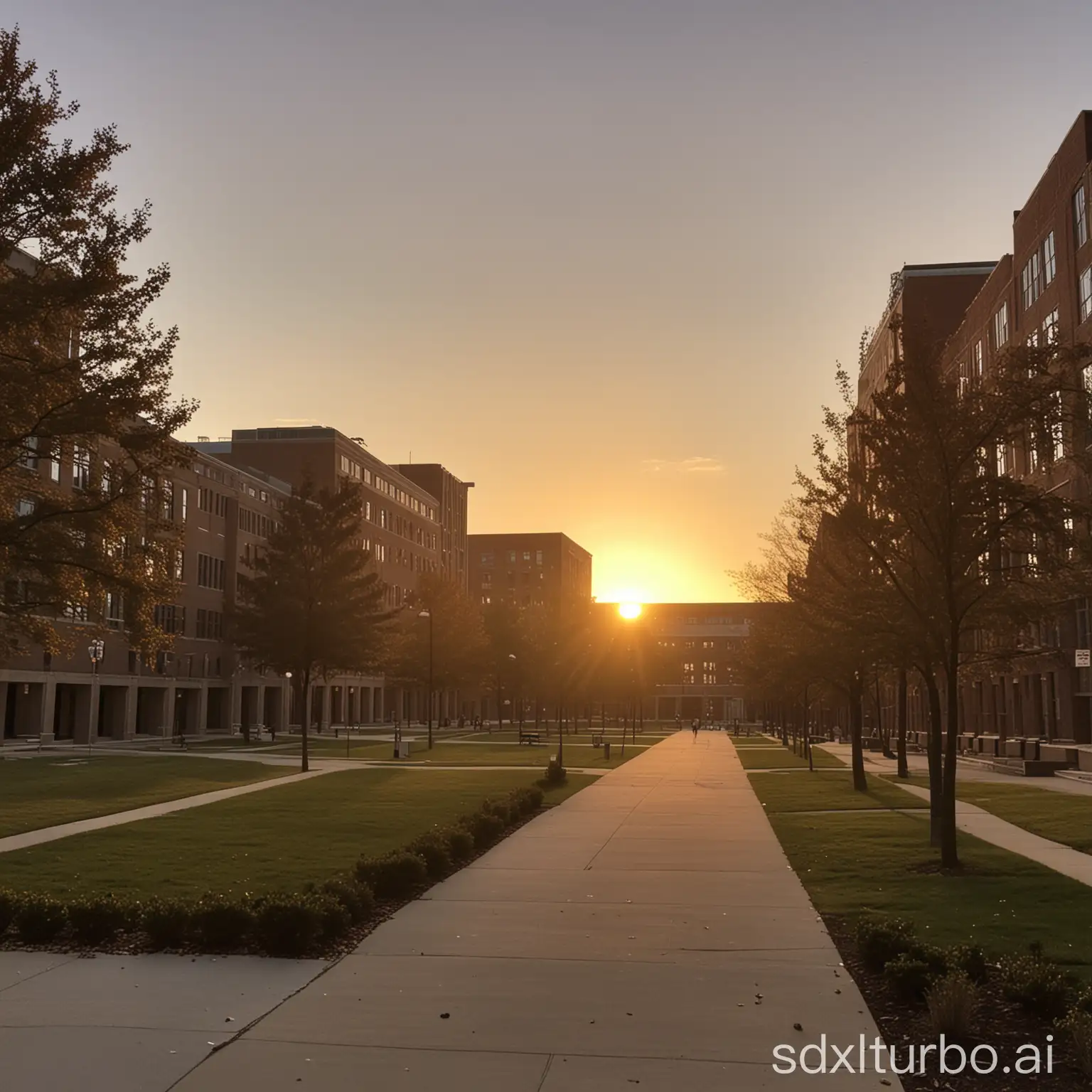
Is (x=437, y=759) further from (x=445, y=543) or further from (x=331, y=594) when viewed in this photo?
(x=445, y=543)

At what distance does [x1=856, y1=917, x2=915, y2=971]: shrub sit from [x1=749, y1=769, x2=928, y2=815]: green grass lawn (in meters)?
15.8

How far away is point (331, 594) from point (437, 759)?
783 cm

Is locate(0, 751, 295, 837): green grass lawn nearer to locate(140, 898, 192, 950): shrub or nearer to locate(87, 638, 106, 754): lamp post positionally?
locate(140, 898, 192, 950): shrub

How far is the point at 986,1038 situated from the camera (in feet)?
26.2

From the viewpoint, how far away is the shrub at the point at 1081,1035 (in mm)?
7066

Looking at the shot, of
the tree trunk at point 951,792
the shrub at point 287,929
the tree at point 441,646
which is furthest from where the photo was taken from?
the tree at point 441,646

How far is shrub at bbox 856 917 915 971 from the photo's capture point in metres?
9.80

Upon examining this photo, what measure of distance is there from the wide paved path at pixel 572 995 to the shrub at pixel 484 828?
86.9 inches

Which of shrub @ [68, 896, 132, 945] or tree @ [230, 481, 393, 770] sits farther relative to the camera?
tree @ [230, 481, 393, 770]

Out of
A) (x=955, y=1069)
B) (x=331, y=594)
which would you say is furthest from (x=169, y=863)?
(x=331, y=594)

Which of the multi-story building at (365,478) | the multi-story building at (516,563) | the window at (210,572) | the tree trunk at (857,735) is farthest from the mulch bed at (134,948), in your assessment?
the multi-story building at (516,563)

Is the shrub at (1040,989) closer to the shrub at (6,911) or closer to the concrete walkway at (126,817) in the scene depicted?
the shrub at (6,911)

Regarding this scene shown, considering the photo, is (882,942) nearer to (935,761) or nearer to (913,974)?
(913,974)

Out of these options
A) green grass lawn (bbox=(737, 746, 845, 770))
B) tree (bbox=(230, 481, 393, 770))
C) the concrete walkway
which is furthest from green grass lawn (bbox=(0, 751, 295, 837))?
green grass lawn (bbox=(737, 746, 845, 770))
